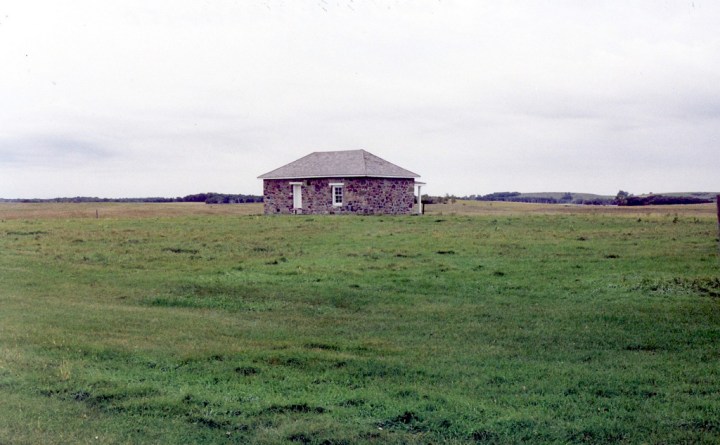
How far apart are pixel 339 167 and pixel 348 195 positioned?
7.78ft

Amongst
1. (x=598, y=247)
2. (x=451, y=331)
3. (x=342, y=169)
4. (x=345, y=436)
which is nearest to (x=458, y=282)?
(x=451, y=331)

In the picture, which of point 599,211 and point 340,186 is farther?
point 599,211

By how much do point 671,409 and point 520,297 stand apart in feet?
25.4

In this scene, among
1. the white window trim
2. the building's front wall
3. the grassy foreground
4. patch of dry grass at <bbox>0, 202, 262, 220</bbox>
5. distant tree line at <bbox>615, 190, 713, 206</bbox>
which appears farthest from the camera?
distant tree line at <bbox>615, 190, 713, 206</bbox>

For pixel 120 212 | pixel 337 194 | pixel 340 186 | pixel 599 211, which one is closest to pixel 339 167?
pixel 340 186

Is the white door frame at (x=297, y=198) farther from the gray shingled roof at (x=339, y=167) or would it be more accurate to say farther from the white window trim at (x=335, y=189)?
the white window trim at (x=335, y=189)

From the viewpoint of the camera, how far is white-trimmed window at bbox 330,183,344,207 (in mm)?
46219

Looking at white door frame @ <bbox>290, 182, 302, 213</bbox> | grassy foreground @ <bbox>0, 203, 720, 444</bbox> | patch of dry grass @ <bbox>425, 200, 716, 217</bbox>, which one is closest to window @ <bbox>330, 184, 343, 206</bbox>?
white door frame @ <bbox>290, 182, 302, 213</bbox>

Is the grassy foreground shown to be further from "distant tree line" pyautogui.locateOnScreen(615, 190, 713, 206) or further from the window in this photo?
"distant tree line" pyautogui.locateOnScreen(615, 190, 713, 206)

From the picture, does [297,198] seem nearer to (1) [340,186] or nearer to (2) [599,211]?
(1) [340,186]

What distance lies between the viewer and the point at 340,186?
46062mm

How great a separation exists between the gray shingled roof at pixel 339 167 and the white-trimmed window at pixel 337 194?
80cm

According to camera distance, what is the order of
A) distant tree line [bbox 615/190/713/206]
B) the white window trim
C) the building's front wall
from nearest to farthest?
the building's front wall
the white window trim
distant tree line [bbox 615/190/713/206]

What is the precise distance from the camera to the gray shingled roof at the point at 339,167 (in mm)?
46125
